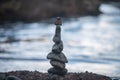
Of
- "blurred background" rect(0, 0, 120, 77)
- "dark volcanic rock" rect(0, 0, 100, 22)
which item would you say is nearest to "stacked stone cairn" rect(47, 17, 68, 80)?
"blurred background" rect(0, 0, 120, 77)

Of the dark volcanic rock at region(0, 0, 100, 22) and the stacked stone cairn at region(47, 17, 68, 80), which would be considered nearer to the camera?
the stacked stone cairn at region(47, 17, 68, 80)

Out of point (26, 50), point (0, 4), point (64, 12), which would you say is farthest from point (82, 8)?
point (26, 50)

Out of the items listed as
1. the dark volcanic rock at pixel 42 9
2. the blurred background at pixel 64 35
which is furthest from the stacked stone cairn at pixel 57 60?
the dark volcanic rock at pixel 42 9

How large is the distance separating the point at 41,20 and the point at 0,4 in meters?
3.65

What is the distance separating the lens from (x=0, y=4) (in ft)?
107

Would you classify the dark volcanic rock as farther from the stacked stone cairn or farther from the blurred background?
the stacked stone cairn

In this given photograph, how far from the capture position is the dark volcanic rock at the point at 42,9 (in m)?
32.2

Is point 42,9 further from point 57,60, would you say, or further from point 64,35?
point 57,60

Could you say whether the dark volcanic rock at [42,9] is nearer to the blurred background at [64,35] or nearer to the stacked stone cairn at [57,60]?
the blurred background at [64,35]

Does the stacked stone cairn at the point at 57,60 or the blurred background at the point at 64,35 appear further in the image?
the blurred background at the point at 64,35

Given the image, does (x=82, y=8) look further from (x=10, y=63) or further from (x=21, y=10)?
(x=10, y=63)

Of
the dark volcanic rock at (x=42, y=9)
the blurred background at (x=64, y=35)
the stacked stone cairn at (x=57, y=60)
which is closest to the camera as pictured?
the stacked stone cairn at (x=57, y=60)

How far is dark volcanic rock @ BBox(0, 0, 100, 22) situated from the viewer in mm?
32156

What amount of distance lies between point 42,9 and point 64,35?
923 centimetres
